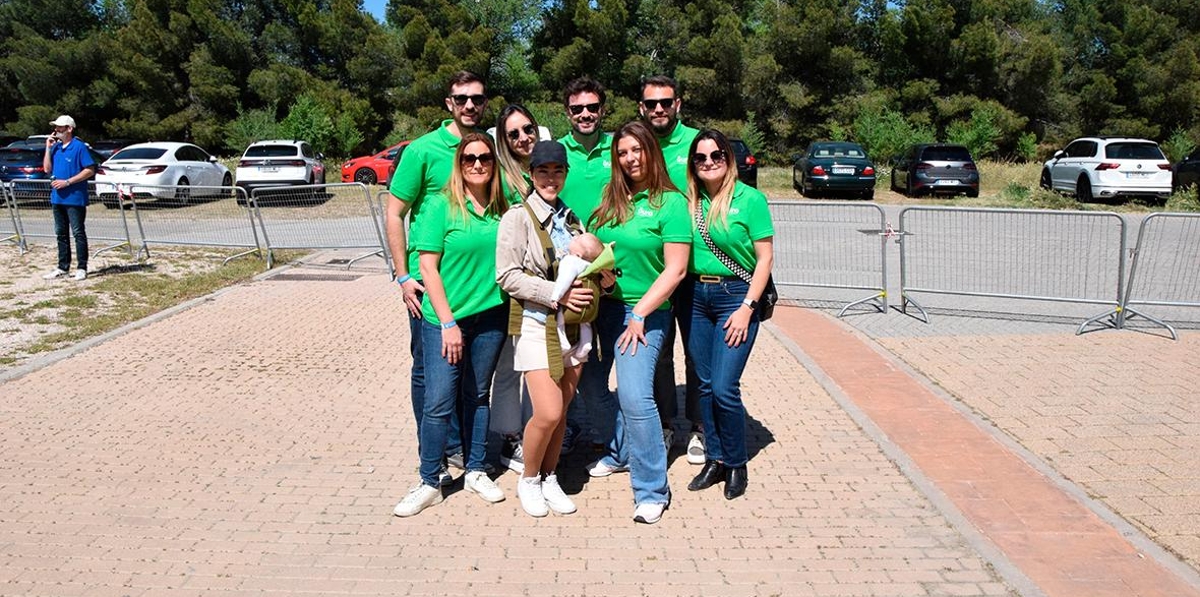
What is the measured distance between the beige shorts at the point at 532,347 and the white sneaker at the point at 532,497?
0.68 meters

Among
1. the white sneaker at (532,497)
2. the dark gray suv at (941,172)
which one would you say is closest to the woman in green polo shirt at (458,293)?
the white sneaker at (532,497)

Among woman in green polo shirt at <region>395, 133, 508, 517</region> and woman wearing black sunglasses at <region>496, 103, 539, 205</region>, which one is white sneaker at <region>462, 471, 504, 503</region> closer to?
woman in green polo shirt at <region>395, 133, 508, 517</region>

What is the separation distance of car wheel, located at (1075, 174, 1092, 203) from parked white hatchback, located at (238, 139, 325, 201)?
719 inches

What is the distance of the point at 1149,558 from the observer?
403 cm

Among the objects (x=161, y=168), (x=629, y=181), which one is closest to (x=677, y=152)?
(x=629, y=181)

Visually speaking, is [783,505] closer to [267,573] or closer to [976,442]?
[976,442]

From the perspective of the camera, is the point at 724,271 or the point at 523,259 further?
the point at 724,271

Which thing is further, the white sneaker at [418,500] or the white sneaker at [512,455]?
the white sneaker at [512,455]

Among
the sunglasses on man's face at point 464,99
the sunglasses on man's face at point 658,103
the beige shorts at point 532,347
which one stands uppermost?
the sunglasses on man's face at point 464,99

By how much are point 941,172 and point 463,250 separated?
2130 centimetres

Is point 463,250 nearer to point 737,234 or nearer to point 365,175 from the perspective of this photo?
point 737,234

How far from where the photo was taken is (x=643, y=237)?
4352mm

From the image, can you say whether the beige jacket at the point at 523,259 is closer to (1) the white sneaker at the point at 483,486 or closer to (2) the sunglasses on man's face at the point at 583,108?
(2) the sunglasses on man's face at the point at 583,108

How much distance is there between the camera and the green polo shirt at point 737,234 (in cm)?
447
